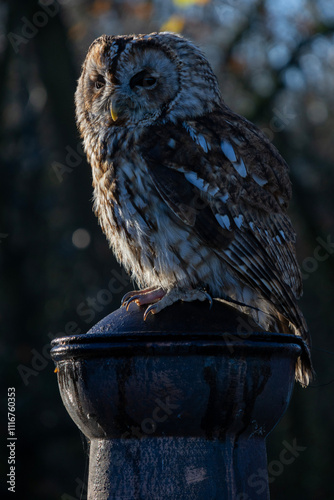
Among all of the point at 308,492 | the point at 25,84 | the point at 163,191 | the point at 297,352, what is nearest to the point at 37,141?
the point at 25,84

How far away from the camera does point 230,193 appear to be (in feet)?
10.4

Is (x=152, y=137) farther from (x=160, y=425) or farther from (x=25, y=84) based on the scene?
(x=25, y=84)

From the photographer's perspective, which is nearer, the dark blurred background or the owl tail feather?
the owl tail feather

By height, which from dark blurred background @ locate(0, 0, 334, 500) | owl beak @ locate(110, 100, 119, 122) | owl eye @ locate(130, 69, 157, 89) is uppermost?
owl eye @ locate(130, 69, 157, 89)

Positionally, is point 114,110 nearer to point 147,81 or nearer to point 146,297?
point 147,81

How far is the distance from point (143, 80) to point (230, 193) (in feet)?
2.65

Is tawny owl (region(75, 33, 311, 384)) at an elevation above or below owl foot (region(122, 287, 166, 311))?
above

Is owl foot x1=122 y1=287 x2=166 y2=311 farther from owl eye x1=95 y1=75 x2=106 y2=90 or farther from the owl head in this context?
owl eye x1=95 y1=75 x2=106 y2=90

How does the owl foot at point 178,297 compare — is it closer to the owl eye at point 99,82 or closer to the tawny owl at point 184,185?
the tawny owl at point 184,185

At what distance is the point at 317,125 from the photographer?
11758 millimetres

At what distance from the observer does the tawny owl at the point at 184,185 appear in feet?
9.91

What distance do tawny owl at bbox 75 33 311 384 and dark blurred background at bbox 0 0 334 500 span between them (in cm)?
240

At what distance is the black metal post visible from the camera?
199 cm

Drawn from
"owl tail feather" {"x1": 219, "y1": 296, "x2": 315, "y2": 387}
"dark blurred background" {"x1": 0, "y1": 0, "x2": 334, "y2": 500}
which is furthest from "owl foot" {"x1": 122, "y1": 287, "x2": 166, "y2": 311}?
"dark blurred background" {"x1": 0, "y1": 0, "x2": 334, "y2": 500}
